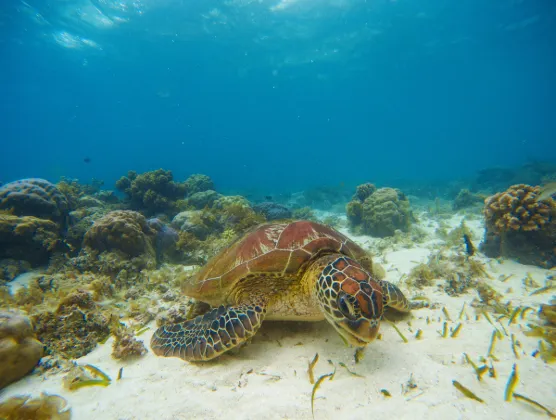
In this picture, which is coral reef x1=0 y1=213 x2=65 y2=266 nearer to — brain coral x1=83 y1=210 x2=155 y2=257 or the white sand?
brain coral x1=83 y1=210 x2=155 y2=257

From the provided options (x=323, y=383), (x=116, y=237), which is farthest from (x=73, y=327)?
(x=323, y=383)

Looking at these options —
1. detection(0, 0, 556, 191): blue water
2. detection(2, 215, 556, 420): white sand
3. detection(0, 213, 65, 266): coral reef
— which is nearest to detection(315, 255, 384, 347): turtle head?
detection(2, 215, 556, 420): white sand

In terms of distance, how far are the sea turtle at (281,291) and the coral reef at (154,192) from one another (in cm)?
880

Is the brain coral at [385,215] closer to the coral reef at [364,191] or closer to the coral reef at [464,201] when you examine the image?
the coral reef at [364,191]

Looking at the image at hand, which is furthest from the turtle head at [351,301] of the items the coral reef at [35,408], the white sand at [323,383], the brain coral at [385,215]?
the brain coral at [385,215]

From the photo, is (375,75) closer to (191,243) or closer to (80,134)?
(191,243)

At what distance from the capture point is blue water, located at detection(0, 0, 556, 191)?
31.8m

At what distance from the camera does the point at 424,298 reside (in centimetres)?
397

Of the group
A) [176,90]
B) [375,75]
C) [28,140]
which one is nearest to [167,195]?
[375,75]

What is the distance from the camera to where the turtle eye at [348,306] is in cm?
233

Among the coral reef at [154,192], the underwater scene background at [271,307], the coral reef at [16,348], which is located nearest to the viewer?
the underwater scene background at [271,307]

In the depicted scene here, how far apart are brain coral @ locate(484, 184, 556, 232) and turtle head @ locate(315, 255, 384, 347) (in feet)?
17.9

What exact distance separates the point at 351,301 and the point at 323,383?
89 centimetres

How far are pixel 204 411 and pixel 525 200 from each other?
773 centimetres
